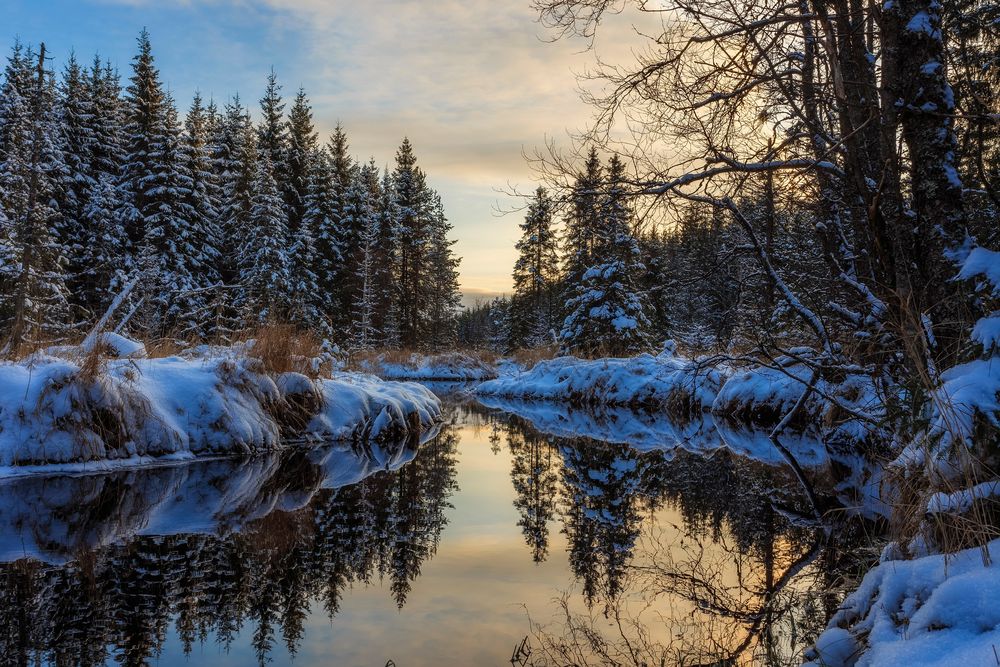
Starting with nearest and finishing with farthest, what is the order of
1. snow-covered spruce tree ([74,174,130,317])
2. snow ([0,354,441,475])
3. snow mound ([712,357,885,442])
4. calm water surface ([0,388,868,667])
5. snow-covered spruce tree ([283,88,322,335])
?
calm water surface ([0,388,868,667]) < snow ([0,354,441,475]) < snow mound ([712,357,885,442]) < snow-covered spruce tree ([74,174,130,317]) < snow-covered spruce tree ([283,88,322,335])

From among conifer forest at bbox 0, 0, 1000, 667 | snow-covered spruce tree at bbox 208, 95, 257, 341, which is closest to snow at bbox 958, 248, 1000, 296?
conifer forest at bbox 0, 0, 1000, 667

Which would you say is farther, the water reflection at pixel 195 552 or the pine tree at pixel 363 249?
the pine tree at pixel 363 249

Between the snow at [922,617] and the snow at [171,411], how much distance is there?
715 cm

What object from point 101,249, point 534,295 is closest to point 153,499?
point 101,249

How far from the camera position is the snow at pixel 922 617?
196cm

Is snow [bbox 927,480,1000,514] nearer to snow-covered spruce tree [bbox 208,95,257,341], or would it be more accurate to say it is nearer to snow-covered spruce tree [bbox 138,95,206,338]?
snow-covered spruce tree [bbox 138,95,206,338]

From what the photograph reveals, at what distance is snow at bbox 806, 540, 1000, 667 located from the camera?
196 centimetres

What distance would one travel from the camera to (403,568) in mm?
4344

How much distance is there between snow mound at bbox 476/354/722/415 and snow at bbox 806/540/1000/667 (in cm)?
1117

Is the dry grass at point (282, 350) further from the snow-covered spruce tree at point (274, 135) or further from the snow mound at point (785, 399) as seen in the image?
the snow-covered spruce tree at point (274, 135)

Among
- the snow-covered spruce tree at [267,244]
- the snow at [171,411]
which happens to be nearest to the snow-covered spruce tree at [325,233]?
the snow-covered spruce tree at [267,244]

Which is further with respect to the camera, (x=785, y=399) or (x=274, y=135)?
(x=274, y=135)

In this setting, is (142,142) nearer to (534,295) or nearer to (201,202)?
(201,202)

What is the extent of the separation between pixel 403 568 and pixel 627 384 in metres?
13.7
